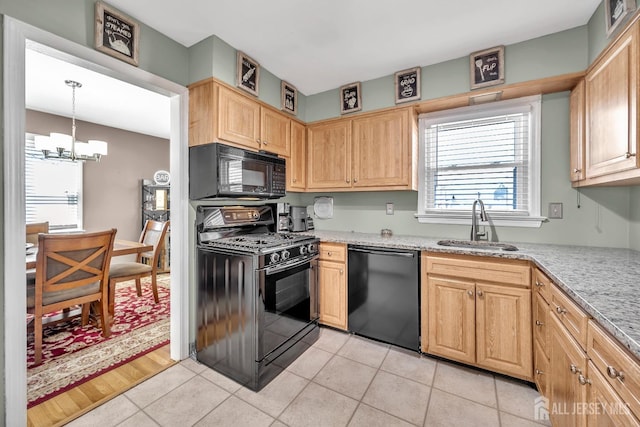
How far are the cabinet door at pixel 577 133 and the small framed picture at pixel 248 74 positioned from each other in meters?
2.54

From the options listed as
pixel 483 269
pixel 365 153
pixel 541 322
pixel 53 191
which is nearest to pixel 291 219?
pixel 365 153

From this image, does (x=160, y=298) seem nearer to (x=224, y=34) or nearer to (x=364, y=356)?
(x=364, y=356)

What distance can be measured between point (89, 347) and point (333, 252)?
2272mm

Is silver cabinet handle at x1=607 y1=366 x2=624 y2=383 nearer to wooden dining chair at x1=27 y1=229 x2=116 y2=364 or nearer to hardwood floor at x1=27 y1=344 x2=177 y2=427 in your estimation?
hardwood floor at x1=27 y1=344 x2=177 y2=427

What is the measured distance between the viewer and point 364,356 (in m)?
2.23

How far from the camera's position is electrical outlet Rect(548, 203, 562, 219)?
222 cm

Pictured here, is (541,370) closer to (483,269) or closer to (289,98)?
(483,269)

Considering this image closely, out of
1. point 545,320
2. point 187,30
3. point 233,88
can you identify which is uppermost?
point 187,30

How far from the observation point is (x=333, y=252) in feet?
8.37

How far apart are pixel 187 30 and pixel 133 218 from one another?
3952 mm

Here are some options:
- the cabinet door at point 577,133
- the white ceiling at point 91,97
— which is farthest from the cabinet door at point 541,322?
the white ceiling at point 91,97

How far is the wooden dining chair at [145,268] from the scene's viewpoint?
288cm

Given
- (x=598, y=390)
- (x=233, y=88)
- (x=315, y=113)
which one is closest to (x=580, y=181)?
(x=598, y=390)

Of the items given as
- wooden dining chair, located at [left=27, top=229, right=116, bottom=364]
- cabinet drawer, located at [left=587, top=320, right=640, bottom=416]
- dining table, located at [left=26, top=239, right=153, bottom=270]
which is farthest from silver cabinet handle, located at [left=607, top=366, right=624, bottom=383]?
dining table, located at [left=26, top=239, right=153, bottom=270]
